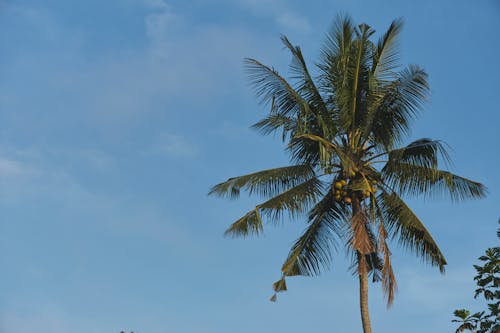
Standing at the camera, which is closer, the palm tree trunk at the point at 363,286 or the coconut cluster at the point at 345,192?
the palm tree trunk at the point at 363,286

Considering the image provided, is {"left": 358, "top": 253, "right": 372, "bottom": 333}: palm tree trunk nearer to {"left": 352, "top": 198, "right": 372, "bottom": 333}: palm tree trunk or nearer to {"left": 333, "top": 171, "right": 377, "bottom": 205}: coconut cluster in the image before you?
{"left": 352, "top": 198, "right": 372, "bottom": 333}: palm tree trunk

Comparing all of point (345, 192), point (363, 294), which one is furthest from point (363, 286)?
point (345, 192)

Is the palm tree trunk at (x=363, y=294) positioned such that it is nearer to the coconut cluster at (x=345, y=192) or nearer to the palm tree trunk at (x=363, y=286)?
the palm tree trunk at (x=363, y=286)

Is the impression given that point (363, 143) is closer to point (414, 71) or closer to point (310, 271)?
point (414, 71)

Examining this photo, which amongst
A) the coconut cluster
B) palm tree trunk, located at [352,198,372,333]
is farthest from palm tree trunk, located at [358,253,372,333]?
the coconut cluster

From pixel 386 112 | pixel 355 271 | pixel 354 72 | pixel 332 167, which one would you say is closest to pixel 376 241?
pixel 355 271

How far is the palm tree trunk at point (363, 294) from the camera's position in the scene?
46.3 ft

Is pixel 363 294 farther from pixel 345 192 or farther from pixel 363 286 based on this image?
pixel 345 192

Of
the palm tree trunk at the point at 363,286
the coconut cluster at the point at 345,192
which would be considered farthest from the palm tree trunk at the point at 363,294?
the coconut cluster at the point at 345,192

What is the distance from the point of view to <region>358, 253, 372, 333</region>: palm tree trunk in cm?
1412

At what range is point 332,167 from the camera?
1548 centimetres

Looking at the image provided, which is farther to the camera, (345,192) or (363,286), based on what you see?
(345,192)

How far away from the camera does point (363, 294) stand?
14.5m

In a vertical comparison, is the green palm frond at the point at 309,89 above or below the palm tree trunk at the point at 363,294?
above
